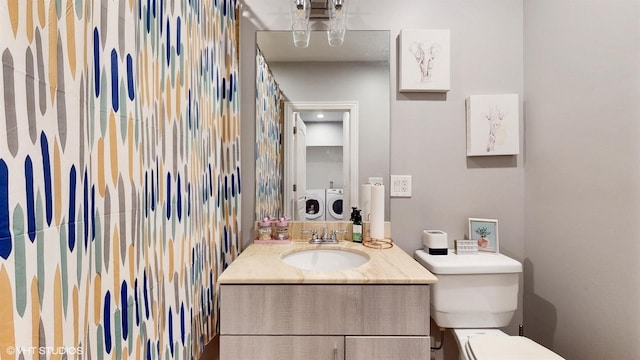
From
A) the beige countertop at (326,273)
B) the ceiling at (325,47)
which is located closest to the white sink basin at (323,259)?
the beige countertop at (326,273)

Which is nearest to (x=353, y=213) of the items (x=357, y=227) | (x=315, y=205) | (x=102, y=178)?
(x=357, y=227)

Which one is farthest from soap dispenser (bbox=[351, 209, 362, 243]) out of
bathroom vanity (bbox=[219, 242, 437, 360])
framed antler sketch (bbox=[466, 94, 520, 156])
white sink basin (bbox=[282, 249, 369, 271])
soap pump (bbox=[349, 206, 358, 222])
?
framed antler sketch (bbox=[466, 94, 520, 156])

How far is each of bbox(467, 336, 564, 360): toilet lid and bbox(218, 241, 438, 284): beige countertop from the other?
13.3 inches

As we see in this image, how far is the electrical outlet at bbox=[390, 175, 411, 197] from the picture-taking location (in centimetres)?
171

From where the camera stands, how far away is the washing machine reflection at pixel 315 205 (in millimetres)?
1744

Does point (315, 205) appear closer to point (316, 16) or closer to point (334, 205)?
point (334, 205)

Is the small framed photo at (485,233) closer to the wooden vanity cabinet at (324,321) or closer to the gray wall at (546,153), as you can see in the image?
the gray wall at (546,153)

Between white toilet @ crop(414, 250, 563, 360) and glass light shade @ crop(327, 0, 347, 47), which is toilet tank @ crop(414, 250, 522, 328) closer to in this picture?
white toilet @ crop(414, 250, 563, 360)

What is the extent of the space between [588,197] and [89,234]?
67.5 inches

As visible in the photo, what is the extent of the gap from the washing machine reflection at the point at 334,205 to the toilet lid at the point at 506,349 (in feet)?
2.78

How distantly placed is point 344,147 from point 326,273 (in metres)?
0.79

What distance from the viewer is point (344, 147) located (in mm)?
1738

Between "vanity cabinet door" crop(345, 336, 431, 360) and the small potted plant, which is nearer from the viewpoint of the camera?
"vanity cabinet door" crop(345, 336, 431, 360)

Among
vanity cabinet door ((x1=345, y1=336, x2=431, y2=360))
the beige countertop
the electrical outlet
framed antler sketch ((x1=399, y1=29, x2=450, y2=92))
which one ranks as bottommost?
vanity cabinet door ((x1=345, y1=336, x2=431, y2=360))
